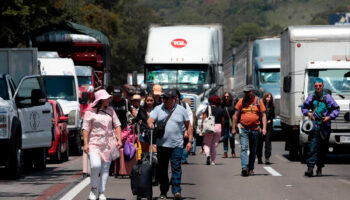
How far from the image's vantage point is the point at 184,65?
30453 mm

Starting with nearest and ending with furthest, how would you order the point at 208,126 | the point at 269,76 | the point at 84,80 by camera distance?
1. the point at 208,126
2. the point at 84,80
3. the point at 269,76

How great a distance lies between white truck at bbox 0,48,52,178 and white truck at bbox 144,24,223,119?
9818 mm

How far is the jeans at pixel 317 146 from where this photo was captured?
1761cm

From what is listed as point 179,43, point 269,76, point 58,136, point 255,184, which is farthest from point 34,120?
point 269,76

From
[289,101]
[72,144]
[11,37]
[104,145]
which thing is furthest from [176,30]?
[104,145]

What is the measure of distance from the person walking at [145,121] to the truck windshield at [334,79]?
259 inches

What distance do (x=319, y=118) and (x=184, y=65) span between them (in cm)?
1302

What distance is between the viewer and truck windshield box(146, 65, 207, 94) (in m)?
30.3

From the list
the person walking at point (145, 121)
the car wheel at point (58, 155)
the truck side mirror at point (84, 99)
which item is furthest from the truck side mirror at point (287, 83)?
the person walking at point (145, 121)

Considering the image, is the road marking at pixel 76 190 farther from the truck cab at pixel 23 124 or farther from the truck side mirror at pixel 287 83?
the truck side mirror at pixel 287 83

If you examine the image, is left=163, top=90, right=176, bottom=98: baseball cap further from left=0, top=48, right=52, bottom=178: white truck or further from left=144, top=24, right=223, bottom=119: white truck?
left=144, top=24, right=223, bottom=119: white truck

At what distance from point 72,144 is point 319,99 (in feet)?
32.6

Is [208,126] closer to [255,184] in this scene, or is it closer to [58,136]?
[58,136]

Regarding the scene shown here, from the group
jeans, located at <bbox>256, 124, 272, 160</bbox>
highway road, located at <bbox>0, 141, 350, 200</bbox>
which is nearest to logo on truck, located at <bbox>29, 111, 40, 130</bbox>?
highway road, located at <bbox>0, 141, 350, 200</bbox>
